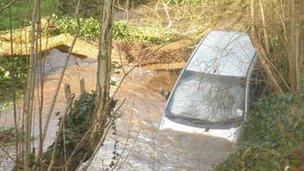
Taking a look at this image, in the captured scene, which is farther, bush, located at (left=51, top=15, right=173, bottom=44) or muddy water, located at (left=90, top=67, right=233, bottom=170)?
bush, located at (left=51, top=15, right=173, bottom=44)

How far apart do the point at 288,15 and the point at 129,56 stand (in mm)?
6956

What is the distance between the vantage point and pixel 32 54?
148 inches

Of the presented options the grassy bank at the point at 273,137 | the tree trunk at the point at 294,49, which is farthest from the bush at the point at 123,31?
the grassy bank at the point at 273,137

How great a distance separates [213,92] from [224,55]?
3.62 feet

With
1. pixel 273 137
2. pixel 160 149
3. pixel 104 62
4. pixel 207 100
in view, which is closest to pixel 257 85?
pixel 207 100

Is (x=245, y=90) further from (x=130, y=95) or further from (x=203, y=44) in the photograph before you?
(x=130, y=95)

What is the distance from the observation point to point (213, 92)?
1081 centimetres

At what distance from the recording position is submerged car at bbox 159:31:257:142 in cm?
1023

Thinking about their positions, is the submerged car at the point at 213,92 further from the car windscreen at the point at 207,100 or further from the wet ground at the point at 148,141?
the wet ground at the point at 148,141

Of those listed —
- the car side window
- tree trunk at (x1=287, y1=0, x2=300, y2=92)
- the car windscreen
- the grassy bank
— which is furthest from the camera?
the car side window

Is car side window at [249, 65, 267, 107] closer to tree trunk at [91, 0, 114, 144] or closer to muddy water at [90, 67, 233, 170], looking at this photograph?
muddy water at [90, 67, 233, 170]

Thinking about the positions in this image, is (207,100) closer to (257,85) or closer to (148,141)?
(257,85)

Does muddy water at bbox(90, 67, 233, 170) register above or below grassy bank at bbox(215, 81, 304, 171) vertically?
below

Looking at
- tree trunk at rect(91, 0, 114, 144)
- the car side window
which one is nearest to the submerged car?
the car side window
